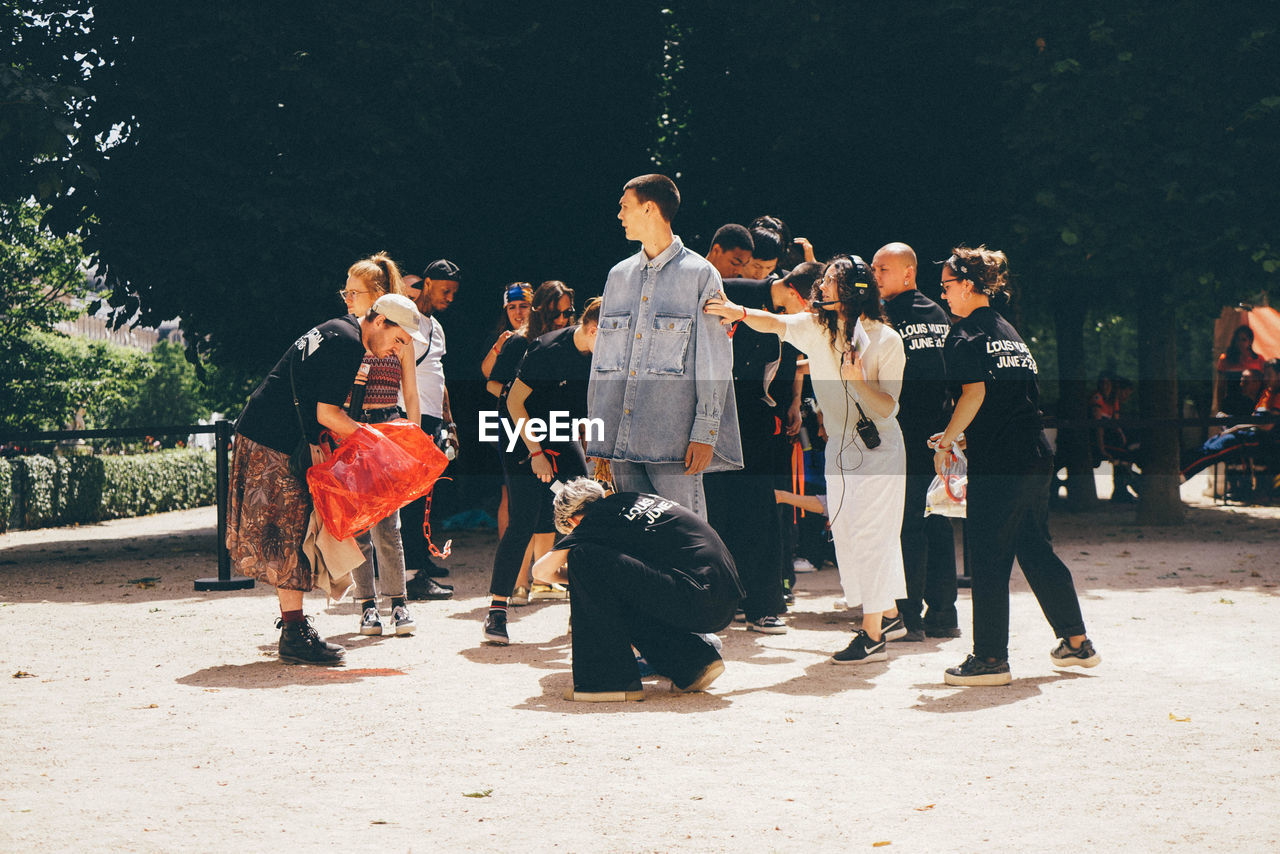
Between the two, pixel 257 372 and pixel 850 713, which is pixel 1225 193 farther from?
pixel 257 372

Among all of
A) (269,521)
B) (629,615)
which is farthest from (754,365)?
(269,521)

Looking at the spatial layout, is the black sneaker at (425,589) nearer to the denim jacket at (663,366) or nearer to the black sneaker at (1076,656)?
the denim jacket at (663,366)

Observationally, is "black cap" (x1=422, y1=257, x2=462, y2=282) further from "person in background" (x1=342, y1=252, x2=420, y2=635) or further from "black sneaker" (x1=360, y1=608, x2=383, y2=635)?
"black sneaker" (x1=360, y1=608, x2=383, y2=635)

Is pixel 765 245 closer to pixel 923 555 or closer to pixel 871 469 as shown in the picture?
pixel 871 469

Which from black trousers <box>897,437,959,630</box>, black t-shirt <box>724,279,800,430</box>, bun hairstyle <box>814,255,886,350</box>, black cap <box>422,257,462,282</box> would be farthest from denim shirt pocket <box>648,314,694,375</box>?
black cap <box>422,257,462,282</box>

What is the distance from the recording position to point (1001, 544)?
223 inches

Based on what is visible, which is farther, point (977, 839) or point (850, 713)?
point (850, 713)

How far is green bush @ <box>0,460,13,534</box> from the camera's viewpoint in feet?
52.4

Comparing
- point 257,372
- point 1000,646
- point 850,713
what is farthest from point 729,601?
point 257,372

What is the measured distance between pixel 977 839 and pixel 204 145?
10086 mm

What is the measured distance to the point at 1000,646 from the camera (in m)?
5.72

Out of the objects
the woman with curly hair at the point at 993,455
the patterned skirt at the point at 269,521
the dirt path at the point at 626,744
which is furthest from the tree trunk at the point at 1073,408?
the patterned skirt at the point at 269,521

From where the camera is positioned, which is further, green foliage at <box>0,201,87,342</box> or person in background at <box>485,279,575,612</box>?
green foliage at <box>0,201,87,342</box>

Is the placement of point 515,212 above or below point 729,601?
above
